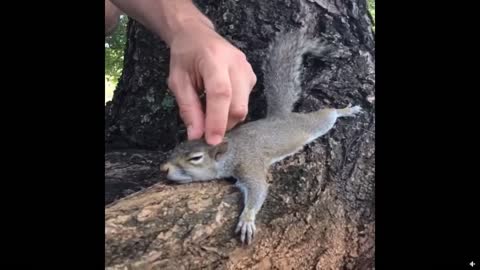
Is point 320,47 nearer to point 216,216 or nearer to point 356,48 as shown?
point 356,48

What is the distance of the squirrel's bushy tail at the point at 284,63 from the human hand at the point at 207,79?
0.60 feet

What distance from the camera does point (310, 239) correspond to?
0.88 m

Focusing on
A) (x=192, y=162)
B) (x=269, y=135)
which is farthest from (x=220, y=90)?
(x=269, y=135)

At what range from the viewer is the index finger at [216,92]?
2.79ft

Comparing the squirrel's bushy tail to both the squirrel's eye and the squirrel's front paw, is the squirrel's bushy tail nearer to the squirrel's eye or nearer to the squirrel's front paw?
the squirrel's eye

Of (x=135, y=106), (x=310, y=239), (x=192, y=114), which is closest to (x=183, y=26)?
(x=192, y=114)

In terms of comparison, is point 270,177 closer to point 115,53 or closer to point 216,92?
point 216,92

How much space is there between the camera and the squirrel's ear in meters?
1.02

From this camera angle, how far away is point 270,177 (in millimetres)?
964

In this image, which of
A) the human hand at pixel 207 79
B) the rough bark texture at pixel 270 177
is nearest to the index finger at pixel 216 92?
the human hand at pixel 207 79

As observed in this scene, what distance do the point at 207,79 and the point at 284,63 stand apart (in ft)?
1.02

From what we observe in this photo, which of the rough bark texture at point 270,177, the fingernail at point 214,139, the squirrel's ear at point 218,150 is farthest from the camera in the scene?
the squirrel's ear at point 218,150

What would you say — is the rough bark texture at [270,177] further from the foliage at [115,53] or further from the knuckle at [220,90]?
the knuckle at [220,90]
